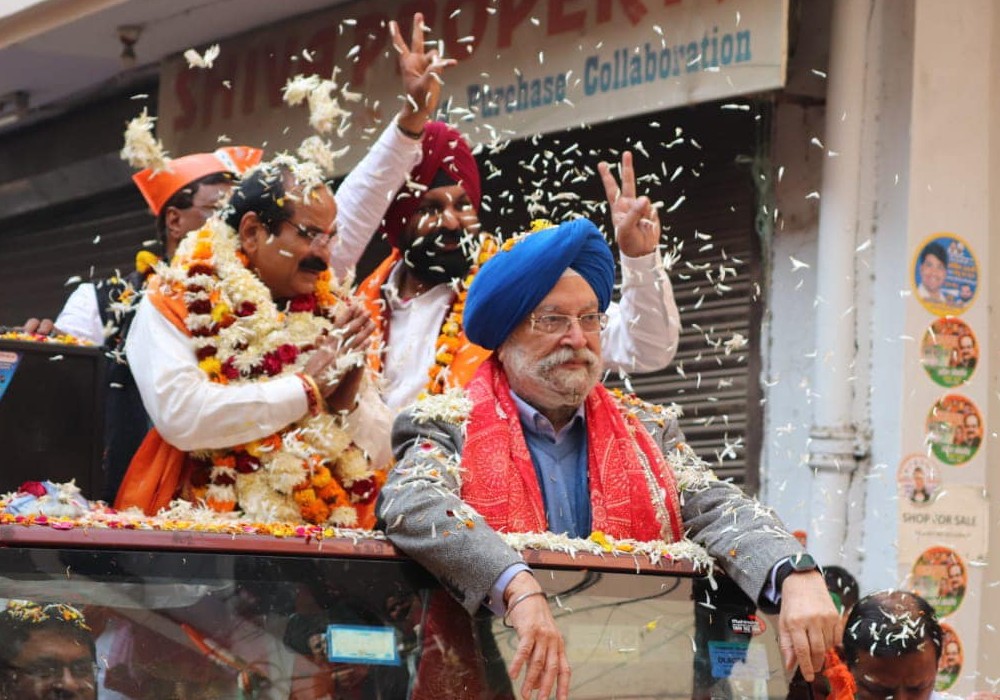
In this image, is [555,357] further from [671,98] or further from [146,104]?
[146,104]

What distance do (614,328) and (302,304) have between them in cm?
99

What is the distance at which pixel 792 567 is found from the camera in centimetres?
340

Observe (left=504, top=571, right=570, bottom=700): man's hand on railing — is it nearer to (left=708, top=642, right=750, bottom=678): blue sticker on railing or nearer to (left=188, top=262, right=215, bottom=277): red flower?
(left=708, top=642, right=750, bottom=678): blue sticker on railing

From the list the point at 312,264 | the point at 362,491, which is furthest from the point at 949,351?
the point at 312,264

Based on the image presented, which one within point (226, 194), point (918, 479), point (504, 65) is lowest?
point (918, 479)

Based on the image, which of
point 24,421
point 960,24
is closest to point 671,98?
point 960,24

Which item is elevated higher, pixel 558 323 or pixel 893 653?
pixel 558 323

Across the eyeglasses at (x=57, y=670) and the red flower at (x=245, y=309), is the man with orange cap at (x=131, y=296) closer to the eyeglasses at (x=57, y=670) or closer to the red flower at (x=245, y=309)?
the red flower at (x=245, y=309)

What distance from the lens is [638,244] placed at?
4621 mm

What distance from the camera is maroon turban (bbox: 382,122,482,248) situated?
545cm

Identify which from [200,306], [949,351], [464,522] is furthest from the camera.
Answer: [949,351]

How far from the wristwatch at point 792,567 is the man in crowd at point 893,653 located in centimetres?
101

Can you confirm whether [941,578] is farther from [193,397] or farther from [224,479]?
[193,397]

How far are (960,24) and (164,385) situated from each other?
4570 millimetres
